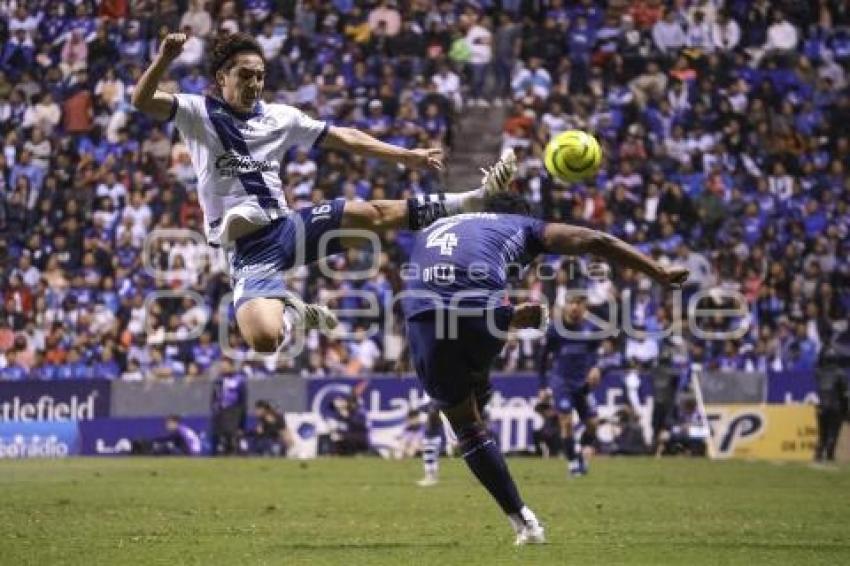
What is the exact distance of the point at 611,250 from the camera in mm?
11430

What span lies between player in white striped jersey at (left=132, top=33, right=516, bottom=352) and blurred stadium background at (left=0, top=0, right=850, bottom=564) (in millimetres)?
13457

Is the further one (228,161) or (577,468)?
(577,468)

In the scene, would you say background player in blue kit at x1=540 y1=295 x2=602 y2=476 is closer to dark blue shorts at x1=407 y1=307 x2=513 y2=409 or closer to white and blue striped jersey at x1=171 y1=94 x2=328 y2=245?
white and blue striped jersey at x1=171 y1=94 x2=328 y2=245

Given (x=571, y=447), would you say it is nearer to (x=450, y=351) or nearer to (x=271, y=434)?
(x=271, y=434)

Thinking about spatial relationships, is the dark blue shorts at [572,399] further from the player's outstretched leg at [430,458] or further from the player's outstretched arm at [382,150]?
the player's outstretched arm at [382,150]

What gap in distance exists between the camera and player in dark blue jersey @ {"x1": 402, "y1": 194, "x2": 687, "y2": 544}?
39.8ft

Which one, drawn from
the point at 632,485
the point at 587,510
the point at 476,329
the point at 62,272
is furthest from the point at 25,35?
the point at 476,329

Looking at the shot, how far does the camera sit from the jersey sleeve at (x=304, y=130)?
44.5ft

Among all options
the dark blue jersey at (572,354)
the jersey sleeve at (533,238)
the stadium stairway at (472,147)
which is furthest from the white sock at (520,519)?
the stadium stairway at (472,147)

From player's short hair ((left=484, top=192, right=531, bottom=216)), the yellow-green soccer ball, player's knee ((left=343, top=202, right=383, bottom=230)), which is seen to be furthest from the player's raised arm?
the yellow-green soccer ball

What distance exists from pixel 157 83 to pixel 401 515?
517 cm

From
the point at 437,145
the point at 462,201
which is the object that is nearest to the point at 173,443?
the point at 437,145

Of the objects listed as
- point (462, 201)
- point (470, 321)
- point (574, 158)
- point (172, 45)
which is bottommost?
point (470, 321)

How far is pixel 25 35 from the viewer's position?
37.9 m
